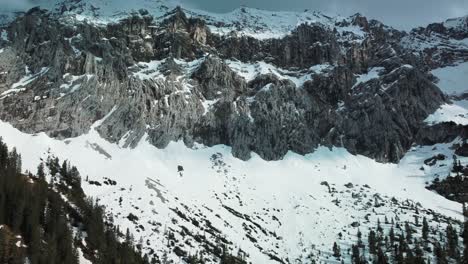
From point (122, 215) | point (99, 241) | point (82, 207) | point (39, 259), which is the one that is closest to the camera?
point (39, 259)

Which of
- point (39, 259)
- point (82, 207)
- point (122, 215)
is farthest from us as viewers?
point (122, 215)

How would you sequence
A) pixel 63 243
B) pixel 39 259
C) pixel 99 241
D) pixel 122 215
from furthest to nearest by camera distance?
pixel 122 215 → pixel 99 241 → pixel 63 243 → pixel 39 259

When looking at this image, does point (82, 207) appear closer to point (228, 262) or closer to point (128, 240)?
point (128, 240)

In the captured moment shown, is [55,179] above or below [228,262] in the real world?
above

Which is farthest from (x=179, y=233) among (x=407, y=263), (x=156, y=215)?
(x=407, y=263)

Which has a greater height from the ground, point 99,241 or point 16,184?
point 16,184

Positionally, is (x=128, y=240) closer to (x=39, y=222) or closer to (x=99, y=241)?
(x=99, y=241)

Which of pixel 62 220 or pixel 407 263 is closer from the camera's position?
pixel 62 220

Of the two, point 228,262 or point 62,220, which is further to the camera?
point 228,262

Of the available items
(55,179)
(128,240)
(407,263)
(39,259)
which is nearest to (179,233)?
(128,240)
